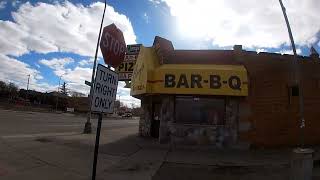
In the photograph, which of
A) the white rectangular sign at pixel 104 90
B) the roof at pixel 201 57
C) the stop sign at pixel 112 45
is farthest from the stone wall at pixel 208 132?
the stop sign at pixel 112 45

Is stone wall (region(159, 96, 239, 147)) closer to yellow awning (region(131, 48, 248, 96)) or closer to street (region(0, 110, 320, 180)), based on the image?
street (region(0, 110, 320, 180))

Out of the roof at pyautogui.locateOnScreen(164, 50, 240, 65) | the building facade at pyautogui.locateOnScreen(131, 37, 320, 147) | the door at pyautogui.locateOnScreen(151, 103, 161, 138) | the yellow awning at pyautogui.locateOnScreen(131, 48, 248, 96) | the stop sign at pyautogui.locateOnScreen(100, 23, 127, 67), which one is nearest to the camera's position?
the stop sign at pyautogui.locateOnScreen(100, 23, 127, 67)

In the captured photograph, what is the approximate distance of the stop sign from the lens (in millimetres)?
7421

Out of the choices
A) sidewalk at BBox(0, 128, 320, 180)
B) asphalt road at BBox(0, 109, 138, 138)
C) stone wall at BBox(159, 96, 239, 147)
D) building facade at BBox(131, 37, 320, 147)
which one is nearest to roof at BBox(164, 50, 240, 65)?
building facade at BBox(131, 37, 320, 147)

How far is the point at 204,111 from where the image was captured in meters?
19.2

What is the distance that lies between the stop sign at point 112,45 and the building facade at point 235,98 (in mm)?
10610

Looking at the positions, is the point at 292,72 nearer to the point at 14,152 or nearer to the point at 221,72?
the point at 221,72

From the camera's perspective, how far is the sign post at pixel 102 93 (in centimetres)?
751

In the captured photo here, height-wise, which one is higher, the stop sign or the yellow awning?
the yellow awning

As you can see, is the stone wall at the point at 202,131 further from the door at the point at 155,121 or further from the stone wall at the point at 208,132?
the door at the point at 155,121

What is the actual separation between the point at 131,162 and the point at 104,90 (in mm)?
5963

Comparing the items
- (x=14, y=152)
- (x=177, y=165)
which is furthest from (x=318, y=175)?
(x=14, y=152)

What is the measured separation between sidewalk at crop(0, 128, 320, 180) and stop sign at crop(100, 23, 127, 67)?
3.85 metres

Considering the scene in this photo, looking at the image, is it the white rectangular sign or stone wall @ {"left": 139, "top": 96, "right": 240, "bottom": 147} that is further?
stone wall @ {"left": 139, "top": 96, "right": 240, "bottom": 147}
